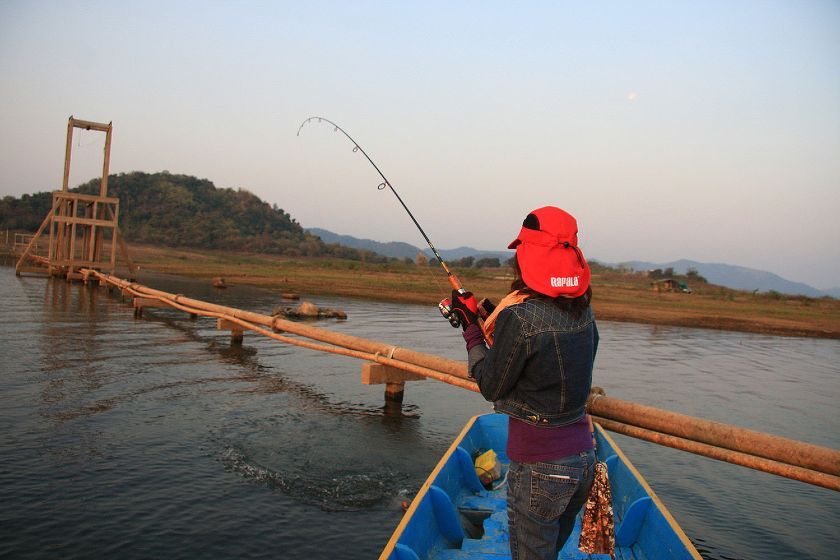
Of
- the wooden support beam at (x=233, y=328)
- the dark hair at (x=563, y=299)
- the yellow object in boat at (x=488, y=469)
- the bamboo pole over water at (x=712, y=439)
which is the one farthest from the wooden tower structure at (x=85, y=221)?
the dark hair at (x=563, y=299)

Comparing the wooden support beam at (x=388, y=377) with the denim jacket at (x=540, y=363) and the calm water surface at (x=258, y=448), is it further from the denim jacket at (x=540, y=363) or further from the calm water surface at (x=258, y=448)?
the denim jacket at (x=540, y=363)

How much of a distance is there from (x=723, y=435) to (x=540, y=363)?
2.74 m

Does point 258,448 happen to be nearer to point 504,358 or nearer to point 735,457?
point 735,457

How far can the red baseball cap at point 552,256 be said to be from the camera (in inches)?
112

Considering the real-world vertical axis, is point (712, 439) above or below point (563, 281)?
below

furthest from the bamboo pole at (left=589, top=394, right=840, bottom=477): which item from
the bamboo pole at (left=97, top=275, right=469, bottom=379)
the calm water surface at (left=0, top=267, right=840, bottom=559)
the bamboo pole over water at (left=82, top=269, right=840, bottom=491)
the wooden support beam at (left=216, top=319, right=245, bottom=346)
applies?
the wooden support beam at (left=216, top=319, right=245, bottom=346)

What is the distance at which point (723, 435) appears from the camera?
4750 millimetres

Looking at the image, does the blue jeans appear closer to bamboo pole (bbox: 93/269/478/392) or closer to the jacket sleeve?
the jacket sleeve

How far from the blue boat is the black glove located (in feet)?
4.49

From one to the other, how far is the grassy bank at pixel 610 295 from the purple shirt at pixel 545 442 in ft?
64.7

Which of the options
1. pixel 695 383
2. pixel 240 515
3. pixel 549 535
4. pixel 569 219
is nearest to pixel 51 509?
pixel 240 515

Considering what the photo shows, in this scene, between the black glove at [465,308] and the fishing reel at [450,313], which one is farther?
the fishing reel at [450,313]

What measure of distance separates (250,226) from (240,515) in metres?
80.2

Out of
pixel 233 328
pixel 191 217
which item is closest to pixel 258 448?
pixel 233 328
